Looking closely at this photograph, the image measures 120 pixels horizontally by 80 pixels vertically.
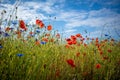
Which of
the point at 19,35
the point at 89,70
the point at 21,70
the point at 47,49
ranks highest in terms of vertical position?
the point at 19,35

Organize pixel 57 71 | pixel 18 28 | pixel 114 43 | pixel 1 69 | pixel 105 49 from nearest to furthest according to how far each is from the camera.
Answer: pixel 1 69
pixel 57 71
pixel 18 28
pixel 105 49
pixel 114 43

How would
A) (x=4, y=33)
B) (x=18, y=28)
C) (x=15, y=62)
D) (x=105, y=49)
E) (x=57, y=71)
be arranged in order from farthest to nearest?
(x=105, y=49) → (x=18, y=28) → (x=4, y=33) → (x=57, y=71) → (x=15, y=62)

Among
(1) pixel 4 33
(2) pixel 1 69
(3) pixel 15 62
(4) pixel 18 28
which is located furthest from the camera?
(4) pixel 18 28

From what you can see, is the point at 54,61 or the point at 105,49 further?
the point at 105,49

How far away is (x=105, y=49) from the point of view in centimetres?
514

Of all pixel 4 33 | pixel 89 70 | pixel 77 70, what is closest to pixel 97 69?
pixel 89 70

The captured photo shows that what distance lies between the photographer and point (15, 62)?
8.75ft

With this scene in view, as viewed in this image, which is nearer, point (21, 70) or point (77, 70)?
point (21, 70)

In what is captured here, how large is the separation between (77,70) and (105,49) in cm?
180

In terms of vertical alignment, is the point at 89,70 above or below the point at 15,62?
below

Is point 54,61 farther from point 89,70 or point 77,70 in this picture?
point 89,70

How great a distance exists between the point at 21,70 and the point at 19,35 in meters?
1.31

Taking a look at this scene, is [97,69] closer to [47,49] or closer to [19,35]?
[47,49]

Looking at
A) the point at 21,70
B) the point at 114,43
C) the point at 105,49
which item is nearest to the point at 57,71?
the point at 21,70
